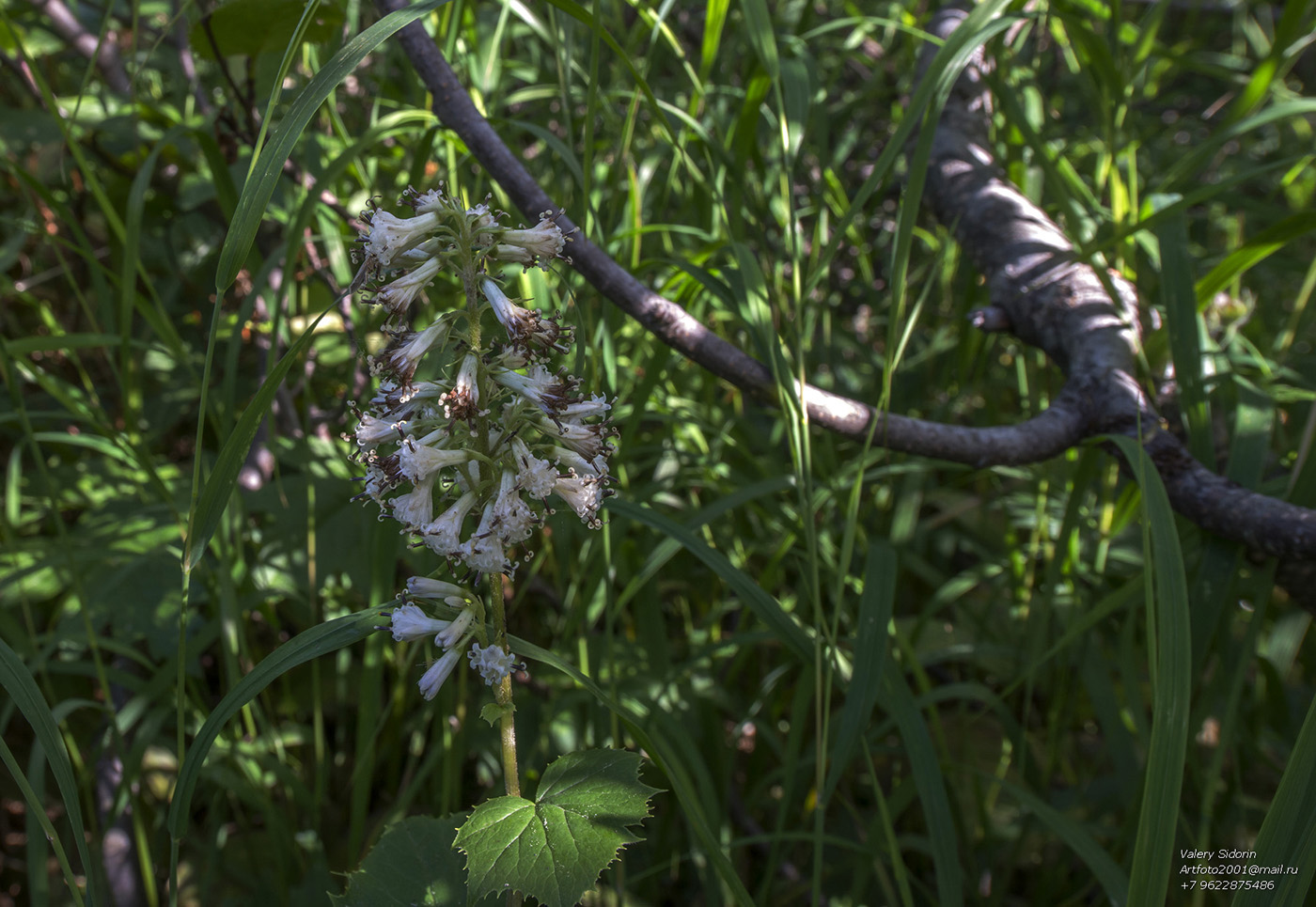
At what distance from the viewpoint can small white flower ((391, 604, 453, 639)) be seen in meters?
0.78

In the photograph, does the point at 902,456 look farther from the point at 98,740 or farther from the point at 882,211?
the point at 98,740

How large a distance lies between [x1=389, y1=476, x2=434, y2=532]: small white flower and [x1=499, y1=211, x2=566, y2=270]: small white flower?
241mm

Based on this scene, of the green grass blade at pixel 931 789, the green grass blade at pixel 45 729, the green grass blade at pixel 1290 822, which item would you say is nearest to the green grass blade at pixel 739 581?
the green grass blade at pixel 931 789

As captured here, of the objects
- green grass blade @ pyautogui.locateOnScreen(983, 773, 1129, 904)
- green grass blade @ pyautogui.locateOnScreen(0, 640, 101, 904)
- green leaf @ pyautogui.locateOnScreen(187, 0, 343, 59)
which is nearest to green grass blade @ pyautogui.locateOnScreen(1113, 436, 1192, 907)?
green grass blade @ pyautogui.locateOnScreen(983, 773, 1129, 904)

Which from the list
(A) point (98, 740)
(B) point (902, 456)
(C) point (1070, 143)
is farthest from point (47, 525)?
(C) point (1070, 143)

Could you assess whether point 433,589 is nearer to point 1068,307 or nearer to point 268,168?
point 268,168

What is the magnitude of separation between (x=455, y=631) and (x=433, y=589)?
0.05 meters

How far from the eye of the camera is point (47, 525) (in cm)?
216

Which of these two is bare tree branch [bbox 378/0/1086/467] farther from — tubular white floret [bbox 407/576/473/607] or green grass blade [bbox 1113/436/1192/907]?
tubular white floret [bbox 407/576/473/607]

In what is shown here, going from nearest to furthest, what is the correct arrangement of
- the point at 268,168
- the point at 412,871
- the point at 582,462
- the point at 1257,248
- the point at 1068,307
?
the point at 268,168 < the point at 582,462 < the point at 412,871 < the point at 1257,248 < the point at 1068,307

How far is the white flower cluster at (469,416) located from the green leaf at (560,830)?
0.45ft

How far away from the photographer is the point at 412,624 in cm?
78

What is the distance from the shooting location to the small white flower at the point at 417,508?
0.78m

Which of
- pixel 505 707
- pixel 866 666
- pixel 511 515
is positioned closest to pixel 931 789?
pixel 866 666
